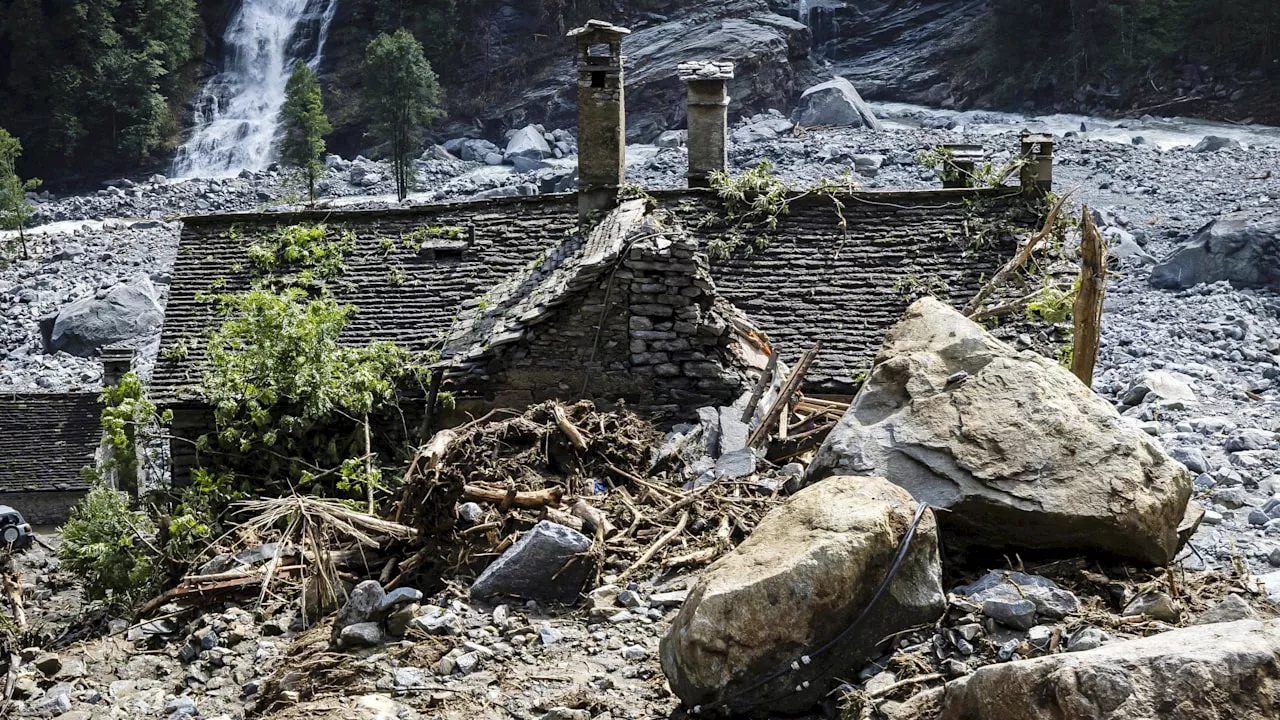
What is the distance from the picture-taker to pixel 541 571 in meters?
7.75

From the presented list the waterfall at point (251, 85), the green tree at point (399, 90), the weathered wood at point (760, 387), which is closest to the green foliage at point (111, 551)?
the weathered wood at point (760, 387)

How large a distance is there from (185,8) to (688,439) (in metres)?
46.4

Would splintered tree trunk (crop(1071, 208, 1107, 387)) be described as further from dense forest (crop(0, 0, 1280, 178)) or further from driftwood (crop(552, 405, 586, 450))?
dense forest (crop(0, 0, 1280, 178))

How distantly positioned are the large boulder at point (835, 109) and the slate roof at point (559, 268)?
30473mm

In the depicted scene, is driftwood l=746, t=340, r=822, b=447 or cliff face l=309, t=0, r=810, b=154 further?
cliff face l=309, t=0, r=810, b=154

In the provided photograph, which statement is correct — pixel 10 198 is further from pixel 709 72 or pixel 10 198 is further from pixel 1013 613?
pixel 1013 613

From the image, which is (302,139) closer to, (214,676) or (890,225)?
(890,225)

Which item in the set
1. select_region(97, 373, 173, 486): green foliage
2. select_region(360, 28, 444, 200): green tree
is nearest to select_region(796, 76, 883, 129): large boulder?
select_region(360, 28, 444, 200): green tree

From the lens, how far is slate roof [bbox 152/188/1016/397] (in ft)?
45.5

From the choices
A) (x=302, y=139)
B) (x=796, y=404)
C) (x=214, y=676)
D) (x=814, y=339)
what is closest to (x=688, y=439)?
(x=796, y=404)

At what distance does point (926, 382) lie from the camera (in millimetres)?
7078

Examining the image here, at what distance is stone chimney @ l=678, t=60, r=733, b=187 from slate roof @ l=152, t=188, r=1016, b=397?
1.11 m

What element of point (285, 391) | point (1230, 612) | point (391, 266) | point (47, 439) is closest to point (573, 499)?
point (285, 391)

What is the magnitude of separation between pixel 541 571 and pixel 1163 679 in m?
4.20
